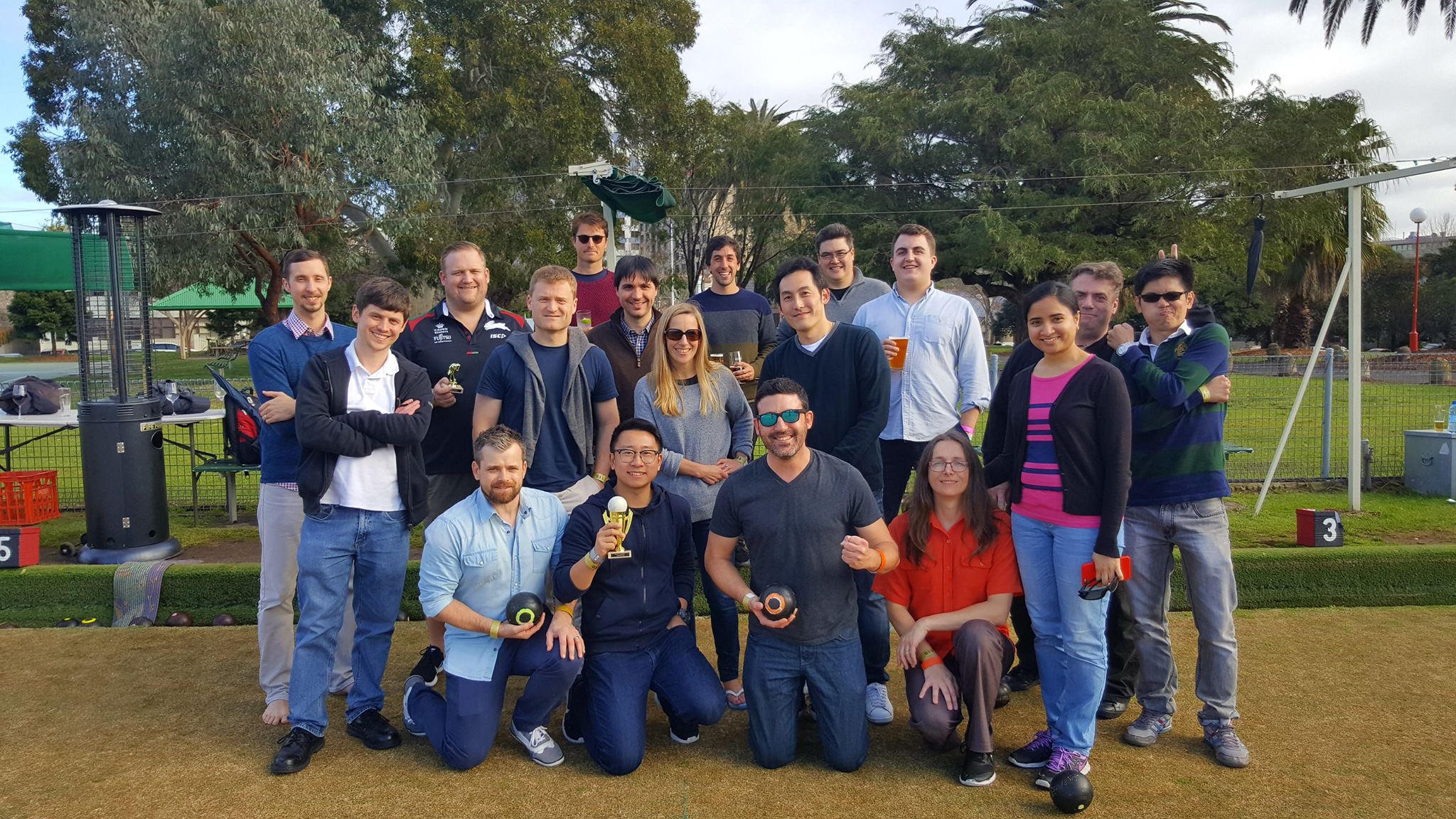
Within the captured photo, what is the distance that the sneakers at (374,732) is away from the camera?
3.87 metres

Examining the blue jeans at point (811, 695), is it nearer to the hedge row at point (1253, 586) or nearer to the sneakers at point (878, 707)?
the sneakers at point (878, 707)

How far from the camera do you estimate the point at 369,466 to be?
3.88 metres

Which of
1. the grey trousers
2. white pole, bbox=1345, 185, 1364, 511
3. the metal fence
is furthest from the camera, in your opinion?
the metal fence

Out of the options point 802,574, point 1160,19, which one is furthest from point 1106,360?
point 1160,19

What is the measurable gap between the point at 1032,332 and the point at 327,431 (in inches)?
112

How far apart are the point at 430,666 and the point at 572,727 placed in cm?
75

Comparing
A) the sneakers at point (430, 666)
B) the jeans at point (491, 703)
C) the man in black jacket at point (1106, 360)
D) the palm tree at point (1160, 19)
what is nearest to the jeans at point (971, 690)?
the man in black jacket at point (1106, 360)

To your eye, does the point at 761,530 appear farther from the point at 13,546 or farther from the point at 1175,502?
the point at 13,546

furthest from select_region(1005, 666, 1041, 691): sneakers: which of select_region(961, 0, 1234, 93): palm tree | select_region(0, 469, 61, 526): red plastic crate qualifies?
select_region(961, 0, 1234, 93): palm tree

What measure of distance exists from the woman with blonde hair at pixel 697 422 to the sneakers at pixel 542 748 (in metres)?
0.88

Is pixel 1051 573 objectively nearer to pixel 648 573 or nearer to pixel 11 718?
pixel 648 573

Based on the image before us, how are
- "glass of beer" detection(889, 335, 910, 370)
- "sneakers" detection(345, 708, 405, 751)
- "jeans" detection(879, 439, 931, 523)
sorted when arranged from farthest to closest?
"jeans" detection(879, 439, 931, 523), "glass of beer" detection(889, 335, 910, 370), "sneakers" detection(345, 708, 405, 751)

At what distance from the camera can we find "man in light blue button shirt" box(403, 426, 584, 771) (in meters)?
3.70

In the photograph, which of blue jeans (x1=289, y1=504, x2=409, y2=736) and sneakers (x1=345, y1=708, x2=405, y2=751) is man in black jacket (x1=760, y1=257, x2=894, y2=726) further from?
sneakers (x1=345, y1=708, x2=405, y2=751)
